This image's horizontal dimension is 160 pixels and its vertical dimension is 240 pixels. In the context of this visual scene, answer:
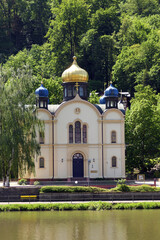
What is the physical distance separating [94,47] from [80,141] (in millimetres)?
43251

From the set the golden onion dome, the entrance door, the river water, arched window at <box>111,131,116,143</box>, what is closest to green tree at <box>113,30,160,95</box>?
the golden onion dome

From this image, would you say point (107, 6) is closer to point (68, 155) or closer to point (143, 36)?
point (143, 36)

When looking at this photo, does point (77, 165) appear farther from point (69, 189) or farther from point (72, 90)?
point (69, 189)

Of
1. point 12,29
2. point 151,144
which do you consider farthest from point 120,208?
point 12,29


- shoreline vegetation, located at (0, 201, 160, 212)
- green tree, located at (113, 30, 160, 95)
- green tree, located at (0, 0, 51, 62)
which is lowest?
shoreline vegetation, located at (0, 201, 160, 212)

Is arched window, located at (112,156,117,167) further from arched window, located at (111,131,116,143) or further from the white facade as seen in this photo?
arched window, located at (111,131,116,143)

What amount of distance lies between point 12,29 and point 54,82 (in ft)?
A: 124

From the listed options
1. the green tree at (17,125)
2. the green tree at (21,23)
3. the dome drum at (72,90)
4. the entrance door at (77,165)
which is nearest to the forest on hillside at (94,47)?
the green tree at (21,23)

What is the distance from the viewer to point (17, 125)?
191 ft

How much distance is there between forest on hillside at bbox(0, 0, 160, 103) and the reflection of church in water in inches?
955

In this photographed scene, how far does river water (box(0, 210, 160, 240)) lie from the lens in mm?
41688

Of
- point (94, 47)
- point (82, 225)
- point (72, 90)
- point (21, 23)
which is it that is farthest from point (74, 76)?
point (21, 23)

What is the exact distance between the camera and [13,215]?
162 feet

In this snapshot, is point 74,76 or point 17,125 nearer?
point 17,125
